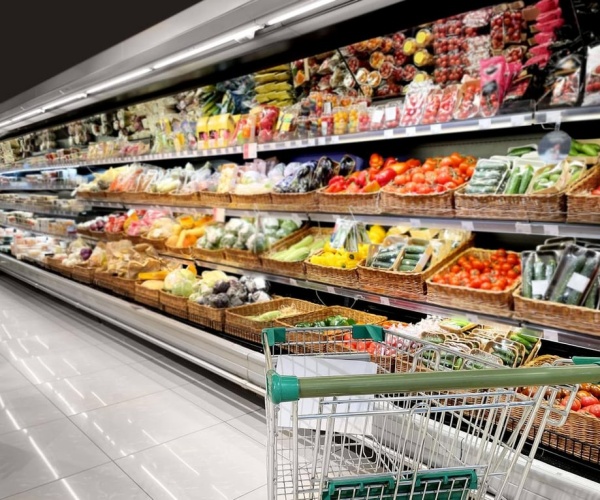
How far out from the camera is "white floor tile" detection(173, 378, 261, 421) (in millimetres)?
3129

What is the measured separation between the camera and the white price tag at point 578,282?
209cm

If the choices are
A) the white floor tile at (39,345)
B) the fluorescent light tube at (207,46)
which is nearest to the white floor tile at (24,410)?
the white floor tile at (39,345)

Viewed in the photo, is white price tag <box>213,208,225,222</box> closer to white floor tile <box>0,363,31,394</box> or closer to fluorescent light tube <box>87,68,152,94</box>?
fluorescent light tube <box>87,68,152,94</box>

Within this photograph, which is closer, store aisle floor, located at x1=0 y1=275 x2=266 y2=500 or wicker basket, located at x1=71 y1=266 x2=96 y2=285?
store aisle floor, located at x1=0 y1=275 x2=266 y2=500

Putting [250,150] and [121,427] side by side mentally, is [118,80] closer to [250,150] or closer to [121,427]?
[250,150]

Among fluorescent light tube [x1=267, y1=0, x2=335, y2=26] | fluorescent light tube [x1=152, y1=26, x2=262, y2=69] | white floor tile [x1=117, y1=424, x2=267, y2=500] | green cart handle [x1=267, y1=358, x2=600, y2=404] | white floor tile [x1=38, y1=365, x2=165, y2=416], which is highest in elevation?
fluorescent light tube [x1=267, y1=0, x2=335, y2=26]

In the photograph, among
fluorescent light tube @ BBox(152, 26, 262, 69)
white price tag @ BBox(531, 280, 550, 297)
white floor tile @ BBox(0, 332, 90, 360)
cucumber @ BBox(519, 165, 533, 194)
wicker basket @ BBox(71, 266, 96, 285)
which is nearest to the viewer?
white price tag @ BBox(531, 280, 550, 297)

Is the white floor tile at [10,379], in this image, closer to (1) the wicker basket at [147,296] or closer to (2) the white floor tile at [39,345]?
(2) the white floor tile at [39,345]

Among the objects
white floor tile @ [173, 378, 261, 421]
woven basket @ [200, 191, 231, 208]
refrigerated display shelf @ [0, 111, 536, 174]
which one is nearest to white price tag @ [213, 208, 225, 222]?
woven basket @ [200, 191, 231, 208]

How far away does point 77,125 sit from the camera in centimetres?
744

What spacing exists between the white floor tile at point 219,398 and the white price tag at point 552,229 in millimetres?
1957

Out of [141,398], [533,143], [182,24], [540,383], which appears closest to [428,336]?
[533,143]

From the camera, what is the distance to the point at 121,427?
9.59 feet

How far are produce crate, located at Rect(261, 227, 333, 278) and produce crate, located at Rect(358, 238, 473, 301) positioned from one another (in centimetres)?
53
